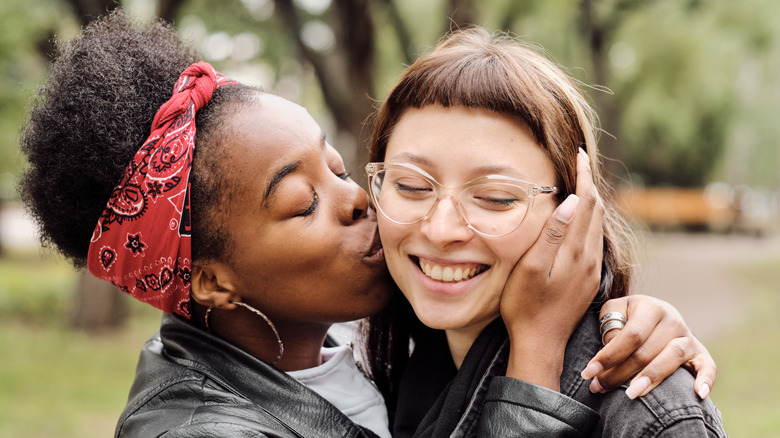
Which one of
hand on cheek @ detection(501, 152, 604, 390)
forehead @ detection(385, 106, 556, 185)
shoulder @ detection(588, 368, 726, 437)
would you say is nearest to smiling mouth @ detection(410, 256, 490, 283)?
hand on cheek @ detection(501, 152, 604, 390)

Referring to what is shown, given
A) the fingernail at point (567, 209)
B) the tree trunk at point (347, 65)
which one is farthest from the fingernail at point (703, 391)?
the tree trunk at point (347, 65)

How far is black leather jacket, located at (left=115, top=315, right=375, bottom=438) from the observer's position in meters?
2.12

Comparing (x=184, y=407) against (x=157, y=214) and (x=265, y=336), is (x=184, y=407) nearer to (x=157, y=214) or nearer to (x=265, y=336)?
(x=265, y=336)

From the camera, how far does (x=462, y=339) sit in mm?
2383

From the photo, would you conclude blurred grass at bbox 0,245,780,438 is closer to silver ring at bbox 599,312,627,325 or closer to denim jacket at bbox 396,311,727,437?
denim jacket at bbox 396,311,727,437

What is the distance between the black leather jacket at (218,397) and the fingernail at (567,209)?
0.93 metres

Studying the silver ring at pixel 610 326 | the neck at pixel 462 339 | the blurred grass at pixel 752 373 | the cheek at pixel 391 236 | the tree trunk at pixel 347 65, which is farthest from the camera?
the tree trunk at pixel 347 65

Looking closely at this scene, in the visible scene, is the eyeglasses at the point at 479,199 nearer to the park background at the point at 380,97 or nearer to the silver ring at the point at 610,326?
the silver ring at the point at 610,326

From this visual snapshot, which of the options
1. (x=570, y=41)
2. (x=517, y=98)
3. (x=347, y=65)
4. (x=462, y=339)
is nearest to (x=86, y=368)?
(x=347, y=65)

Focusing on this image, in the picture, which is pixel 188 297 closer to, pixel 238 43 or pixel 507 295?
pixel 507 295

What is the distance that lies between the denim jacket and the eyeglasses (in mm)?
353

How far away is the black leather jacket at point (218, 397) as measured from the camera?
2.12m

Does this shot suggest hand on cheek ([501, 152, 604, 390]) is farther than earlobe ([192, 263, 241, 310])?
No

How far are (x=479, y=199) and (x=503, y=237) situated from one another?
13cm
